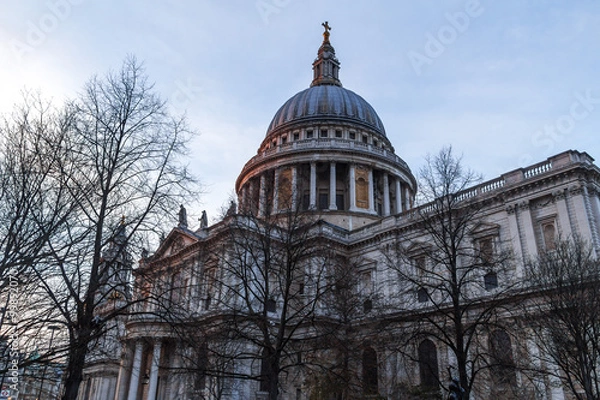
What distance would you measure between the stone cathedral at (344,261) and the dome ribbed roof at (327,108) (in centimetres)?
25

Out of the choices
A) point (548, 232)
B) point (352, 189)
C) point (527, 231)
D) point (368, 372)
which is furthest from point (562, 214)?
point (352, 189)

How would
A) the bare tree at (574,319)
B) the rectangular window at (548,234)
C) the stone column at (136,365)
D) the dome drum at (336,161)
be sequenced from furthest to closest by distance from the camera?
the dome drum at (336,161) → the stone column at (136,365) → the rectangular window at (548,234) → the bare tree at (574,319)

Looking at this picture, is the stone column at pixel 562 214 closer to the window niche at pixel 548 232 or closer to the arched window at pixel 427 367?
the window niche at pixel 548 232

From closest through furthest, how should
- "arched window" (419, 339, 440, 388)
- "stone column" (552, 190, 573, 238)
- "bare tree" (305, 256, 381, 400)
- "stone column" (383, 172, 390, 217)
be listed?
1. "bare tree" (305, 256, 381, 400)
2. "arched window" (419, 339, 440, 388)
3. "stone column" (552, 190, 573, 238)
4. "stone column" (383, 172, 390, 217)

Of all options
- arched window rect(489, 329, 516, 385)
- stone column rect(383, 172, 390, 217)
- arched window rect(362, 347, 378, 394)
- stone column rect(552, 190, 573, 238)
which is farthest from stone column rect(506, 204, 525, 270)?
stone column rect(383, 172, 390, 217)

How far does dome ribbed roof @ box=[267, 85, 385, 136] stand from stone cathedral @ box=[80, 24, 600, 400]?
0.81ft

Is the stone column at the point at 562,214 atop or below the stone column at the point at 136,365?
atop

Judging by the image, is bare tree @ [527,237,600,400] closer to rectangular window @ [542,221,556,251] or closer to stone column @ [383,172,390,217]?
rectangular window @ [542,221,556,251]

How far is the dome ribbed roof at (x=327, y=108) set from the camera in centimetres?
6269

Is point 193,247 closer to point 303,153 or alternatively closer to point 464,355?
point 303,153

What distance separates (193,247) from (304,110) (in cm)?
3009

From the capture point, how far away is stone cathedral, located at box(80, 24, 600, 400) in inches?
750

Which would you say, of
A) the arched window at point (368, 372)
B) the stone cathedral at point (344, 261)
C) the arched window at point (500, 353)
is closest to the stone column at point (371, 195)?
the stone cathedral at point (344, 261)

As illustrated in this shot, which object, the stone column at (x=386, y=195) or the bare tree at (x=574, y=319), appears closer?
the bare tree at (x=574, y=319)
